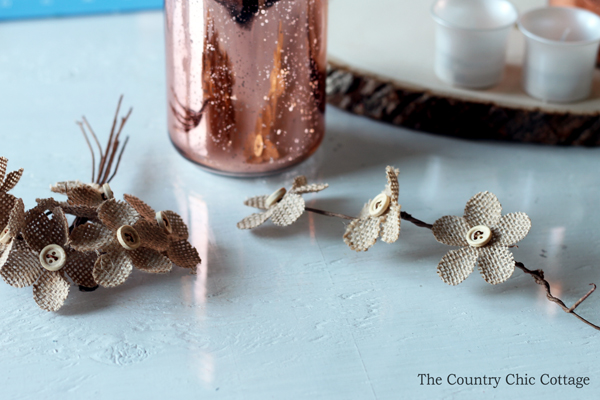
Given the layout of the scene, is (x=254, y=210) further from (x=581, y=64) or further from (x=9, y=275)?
(x=581, y=64)

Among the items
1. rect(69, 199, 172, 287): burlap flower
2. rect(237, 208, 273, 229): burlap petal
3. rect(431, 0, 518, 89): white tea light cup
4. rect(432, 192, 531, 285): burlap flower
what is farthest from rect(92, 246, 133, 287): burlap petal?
rect(431, 0, 518, 89): white tea light cup

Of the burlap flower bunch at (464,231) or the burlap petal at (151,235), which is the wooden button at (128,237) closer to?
the burlap petal at (151,235)

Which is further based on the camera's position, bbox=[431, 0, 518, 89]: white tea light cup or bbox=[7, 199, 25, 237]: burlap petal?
bbox=[431, 0, 518, 89]: white tea light cup

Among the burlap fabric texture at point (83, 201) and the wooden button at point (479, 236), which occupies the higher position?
the burlap fabric texture at point (83, 201)

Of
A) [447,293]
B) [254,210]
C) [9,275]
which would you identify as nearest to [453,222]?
[447,293]

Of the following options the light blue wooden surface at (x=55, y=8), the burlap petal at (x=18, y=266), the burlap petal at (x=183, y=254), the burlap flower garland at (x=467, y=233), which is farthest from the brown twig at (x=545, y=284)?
the light blue wooden surface at (x=55, y=8)

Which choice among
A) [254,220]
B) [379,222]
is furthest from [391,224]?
[254,220]

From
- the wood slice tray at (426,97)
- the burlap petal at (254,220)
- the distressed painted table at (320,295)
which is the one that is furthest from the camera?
the wood slice tray at (426,97)

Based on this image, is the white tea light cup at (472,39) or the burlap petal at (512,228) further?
the white tea light cup at (472,39)

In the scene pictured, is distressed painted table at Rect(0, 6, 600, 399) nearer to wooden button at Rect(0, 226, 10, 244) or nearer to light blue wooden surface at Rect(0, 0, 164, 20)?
wooden button at Rect(0, 226, 10, 244)
